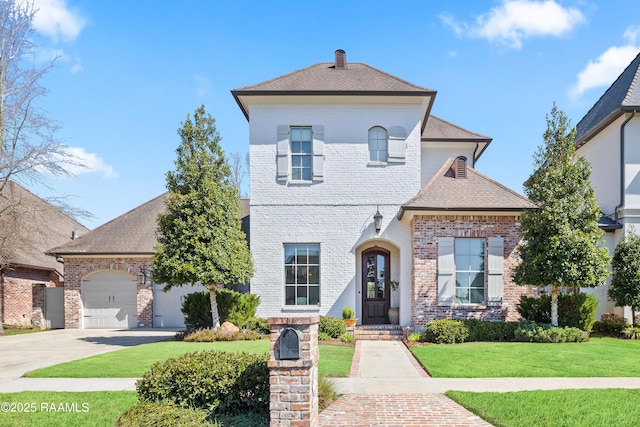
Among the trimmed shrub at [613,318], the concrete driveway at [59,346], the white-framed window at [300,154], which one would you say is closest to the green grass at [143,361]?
the concrete driveway at [59,346]

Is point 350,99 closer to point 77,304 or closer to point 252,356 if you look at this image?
point 252,356

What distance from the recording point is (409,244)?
14.8 metres

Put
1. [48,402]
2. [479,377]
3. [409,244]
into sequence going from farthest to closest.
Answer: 1. [409,244]
2. [479,377]
3. [48,402]

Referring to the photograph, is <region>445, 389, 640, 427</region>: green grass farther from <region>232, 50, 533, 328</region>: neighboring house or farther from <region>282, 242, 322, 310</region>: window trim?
<region>282, 242, 322, 310</region>: window trim

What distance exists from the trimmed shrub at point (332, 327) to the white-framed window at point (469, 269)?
3565 mm

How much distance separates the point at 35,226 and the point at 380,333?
16978 millimetres

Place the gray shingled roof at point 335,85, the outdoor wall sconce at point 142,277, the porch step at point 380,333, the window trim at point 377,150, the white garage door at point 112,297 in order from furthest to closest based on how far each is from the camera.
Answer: the white garage door at point 112,297, the outdoor wall sconce at point 142,277, the window trim at point 377,150, the gray shingled roof at point 335,85, the porch step at point 380,333

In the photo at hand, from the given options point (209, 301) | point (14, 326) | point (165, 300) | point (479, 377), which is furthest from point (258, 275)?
point (14, 326)

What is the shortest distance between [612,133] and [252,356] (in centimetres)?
1608

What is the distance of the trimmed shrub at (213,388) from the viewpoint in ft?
18.0

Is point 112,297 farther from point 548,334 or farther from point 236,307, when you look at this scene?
point 548,334

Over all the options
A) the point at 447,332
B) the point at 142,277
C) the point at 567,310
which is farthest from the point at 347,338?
the point at 142,277

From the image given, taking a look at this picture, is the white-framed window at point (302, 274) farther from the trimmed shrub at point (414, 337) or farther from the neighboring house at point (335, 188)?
the trimmed shrub at point (414, 337)

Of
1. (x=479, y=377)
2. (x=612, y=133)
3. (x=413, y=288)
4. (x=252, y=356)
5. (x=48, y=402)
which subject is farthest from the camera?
(x=612, y=133)
